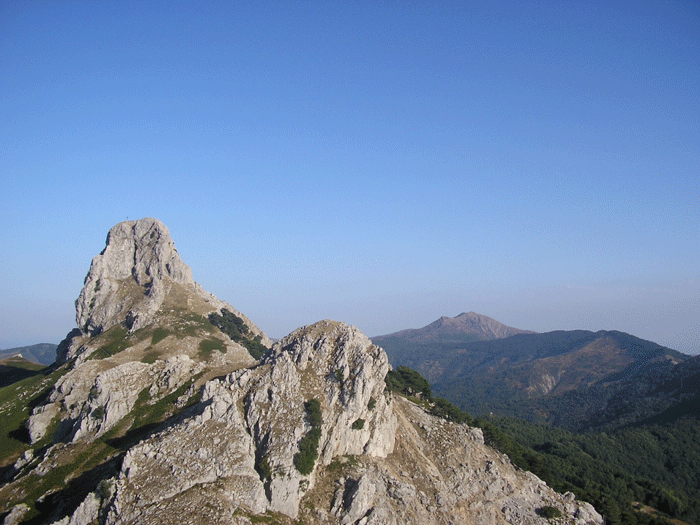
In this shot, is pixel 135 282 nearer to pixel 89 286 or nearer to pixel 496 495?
pixel 89 286

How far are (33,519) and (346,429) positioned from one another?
5078cm

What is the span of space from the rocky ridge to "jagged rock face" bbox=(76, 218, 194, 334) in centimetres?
4987

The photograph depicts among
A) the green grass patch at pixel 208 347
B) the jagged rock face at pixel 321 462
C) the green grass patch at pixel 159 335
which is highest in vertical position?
the green grass patch at pixel 159 335

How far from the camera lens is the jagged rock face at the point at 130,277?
511ft

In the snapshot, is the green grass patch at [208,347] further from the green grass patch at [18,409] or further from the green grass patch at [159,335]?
the green grass patch at [18,409]

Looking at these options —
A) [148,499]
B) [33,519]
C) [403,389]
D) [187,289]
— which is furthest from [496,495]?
[187,289]

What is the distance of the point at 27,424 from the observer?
102938mm

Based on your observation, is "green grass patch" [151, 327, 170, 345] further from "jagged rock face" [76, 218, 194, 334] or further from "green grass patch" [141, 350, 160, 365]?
"jagged rock face" [76, 218, 194, 334]

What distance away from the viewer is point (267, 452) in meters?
68.0

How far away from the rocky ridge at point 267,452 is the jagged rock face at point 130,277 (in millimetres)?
49874

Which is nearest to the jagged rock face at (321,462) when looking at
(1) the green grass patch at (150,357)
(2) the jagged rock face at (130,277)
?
(1) the green grass patch at (150,357)

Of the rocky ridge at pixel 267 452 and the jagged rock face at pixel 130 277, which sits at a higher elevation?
the jagged rock face at pixel 130 277

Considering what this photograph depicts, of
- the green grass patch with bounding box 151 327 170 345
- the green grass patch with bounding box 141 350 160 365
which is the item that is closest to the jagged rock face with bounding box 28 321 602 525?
the green grass patch with bounding box 141 350 160 365

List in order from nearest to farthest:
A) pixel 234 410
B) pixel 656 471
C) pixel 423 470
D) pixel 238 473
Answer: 1. pixel 238 473
2. pixel 234 410
3. pixel 423 470
4. pixel 656 471
